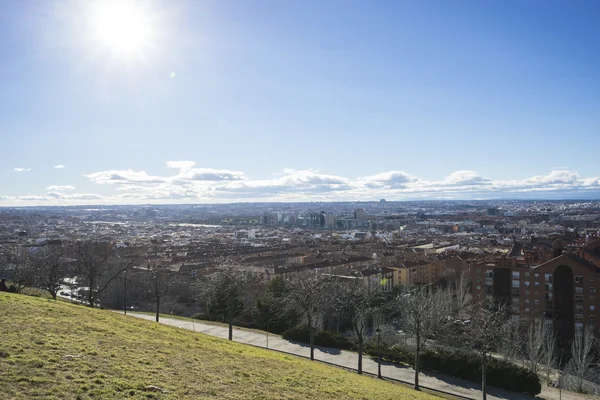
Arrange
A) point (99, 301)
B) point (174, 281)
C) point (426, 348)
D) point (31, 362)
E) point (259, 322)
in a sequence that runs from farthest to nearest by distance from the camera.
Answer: point (174, 281)
point (99, 301)
point (259, 322)
point (426, 348)
point (31, 362)

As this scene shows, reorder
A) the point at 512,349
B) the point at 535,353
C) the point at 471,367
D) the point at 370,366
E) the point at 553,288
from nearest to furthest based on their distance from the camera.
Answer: the point at 471,367, the point at 370,366, the point at 535,353, the point at 512,349, the point at 553,288

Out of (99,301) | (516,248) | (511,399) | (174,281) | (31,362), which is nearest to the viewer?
(31,362)

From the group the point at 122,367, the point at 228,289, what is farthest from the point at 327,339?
the point at 122,367

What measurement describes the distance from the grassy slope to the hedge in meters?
14.7

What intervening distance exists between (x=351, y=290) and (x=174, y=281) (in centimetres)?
3498

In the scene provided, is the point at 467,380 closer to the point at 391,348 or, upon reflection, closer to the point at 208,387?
A: the point at 391,348

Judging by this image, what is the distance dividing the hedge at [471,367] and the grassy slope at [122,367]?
14.7m

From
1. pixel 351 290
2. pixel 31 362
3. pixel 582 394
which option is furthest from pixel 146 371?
pixel 582 394

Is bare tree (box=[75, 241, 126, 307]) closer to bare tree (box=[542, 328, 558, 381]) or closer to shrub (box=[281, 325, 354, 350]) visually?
shrub (box=[281, 325, 354, 350])

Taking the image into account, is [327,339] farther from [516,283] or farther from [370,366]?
[516,283]

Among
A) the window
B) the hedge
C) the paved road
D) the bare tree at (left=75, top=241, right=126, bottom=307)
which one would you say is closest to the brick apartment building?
the window

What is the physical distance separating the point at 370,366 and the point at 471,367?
6622 millimetres

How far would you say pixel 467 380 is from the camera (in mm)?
29547

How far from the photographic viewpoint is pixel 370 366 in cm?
3095
